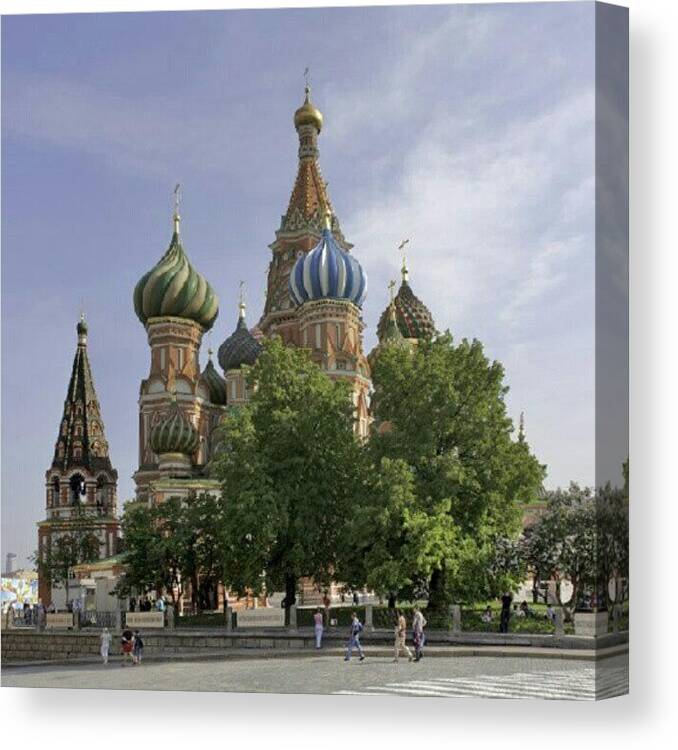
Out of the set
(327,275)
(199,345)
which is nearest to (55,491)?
(199,345)

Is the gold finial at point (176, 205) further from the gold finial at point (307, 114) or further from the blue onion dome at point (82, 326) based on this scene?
the gold finial at point (307, 114)

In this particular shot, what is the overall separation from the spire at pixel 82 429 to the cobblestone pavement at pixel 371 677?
7461 millimetres

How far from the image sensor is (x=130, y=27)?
19297mm

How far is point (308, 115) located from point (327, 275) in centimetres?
1152

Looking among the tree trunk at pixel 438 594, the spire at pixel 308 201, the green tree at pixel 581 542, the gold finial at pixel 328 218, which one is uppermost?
the spire at pixel 308 201

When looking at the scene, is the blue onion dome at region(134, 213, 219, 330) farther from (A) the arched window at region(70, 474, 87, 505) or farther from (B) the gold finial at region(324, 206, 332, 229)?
(A) the arched window at region(70, 474, 87, 505)

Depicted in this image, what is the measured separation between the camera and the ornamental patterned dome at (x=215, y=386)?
140ft

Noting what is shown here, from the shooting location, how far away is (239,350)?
41.2 meters

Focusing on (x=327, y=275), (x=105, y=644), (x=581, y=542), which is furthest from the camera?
(x=327, y=275)

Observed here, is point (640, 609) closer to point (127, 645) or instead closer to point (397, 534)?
point (397, 534)

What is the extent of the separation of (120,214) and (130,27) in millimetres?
3369

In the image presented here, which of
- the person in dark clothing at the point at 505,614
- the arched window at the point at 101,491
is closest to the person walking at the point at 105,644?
the person in dark clothing at the point at 505,614

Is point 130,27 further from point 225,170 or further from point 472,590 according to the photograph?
point 472,590

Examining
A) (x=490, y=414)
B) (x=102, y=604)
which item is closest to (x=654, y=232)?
(x=490, y=414)
